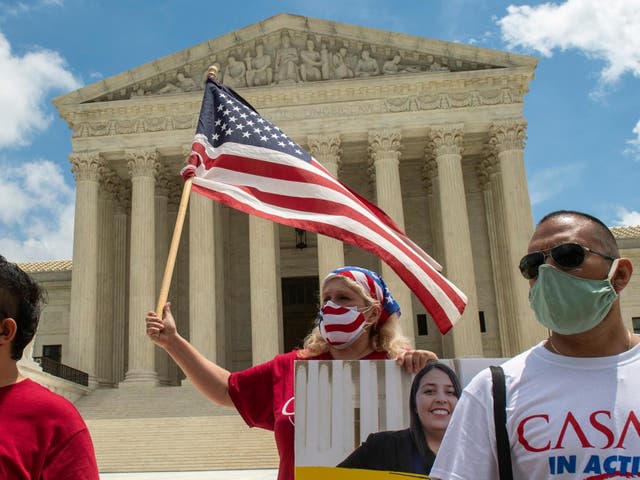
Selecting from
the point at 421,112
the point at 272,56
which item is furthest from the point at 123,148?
the point at 421,112

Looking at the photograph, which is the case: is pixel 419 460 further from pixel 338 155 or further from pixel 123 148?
pixel 123 148

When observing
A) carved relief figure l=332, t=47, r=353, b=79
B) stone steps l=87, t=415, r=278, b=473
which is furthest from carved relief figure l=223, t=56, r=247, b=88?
stone steps l=87, t=415, r=278, b=473

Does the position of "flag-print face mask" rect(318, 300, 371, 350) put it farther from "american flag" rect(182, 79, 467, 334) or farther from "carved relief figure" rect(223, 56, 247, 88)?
"carved relief figure" rect(223, 56, 247, 88)

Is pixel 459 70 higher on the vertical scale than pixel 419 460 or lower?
higher

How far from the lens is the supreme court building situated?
1297 inches

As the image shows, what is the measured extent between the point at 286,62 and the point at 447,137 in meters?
9.30

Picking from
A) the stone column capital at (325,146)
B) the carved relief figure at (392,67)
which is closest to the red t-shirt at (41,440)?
the stone column capital at (325,146)

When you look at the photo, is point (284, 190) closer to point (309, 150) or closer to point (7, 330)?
point (7, 330)

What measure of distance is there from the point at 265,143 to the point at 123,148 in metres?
30.0

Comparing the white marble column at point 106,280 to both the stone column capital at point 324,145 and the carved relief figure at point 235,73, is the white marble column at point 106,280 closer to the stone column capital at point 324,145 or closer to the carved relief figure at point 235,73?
the carved relief figure at point 235,73

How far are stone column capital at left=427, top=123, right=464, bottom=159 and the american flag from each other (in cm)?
2745

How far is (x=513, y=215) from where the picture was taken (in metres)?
32.5

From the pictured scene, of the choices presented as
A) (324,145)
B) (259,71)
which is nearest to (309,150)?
(324,145)

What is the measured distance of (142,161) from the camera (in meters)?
35.3
